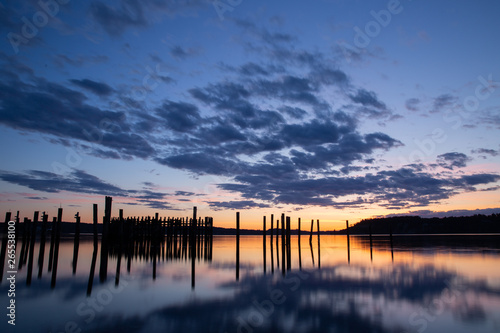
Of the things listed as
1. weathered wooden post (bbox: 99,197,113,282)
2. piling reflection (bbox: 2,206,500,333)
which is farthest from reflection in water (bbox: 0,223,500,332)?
weathered wooden post (bbox: 99,197,113,282)

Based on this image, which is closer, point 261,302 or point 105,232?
point 261,302


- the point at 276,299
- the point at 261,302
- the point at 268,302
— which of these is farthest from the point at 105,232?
the point at 276,299

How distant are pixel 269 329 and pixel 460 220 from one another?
17529 centimetres

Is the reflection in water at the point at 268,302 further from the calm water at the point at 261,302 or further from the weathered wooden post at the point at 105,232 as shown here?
the weathered wooden post at the point at 105,232

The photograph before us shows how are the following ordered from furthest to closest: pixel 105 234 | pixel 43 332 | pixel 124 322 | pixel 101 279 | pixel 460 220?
pixel 460 220 < pixel 101 279 < pixel 105 234 < pixel 124 322 < pixel 43 332

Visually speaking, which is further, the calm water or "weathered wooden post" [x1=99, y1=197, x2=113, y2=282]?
"weathered wooden post" [x1=99, y1=197, x2=113, y2=282]

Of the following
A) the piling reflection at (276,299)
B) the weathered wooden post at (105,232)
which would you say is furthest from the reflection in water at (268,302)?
the weathered wooden post at (105,232)

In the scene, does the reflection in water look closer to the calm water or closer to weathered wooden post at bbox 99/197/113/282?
the calm water

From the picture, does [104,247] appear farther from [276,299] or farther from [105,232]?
[276,299]

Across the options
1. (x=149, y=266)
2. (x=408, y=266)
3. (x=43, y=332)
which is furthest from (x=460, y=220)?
(x=43, y=332)

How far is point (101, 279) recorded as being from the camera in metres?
16.2

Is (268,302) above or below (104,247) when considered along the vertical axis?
below

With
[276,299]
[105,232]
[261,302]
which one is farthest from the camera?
[105,232]

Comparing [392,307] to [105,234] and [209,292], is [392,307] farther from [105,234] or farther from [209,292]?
[105,234]
